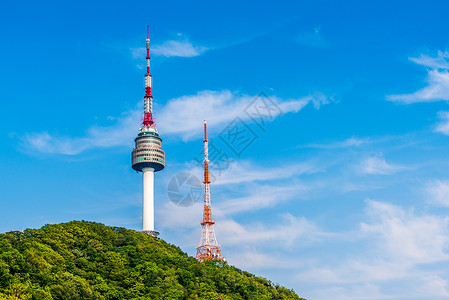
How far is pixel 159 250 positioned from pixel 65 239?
25.9 m

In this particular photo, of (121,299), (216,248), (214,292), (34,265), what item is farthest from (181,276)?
(216,248)

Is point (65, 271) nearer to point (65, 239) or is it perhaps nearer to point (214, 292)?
point (65, 239)

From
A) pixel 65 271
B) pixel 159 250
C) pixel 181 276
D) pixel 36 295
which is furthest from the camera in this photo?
pixel 159 250

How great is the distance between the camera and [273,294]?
145 meters

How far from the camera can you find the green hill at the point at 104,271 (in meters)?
108

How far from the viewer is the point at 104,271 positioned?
12862 cm

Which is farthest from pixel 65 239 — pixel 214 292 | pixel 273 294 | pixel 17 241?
pixel 273 294

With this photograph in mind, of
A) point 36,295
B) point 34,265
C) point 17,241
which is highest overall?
point 17,241

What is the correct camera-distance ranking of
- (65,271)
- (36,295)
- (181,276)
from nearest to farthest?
(36,295) → (65,271) → (181,276)

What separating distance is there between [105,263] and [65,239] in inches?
506

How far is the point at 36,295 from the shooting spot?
324 ft

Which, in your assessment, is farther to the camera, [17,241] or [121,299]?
[17,241]

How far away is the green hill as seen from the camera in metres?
108

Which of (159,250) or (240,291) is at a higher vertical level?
(159,250)
